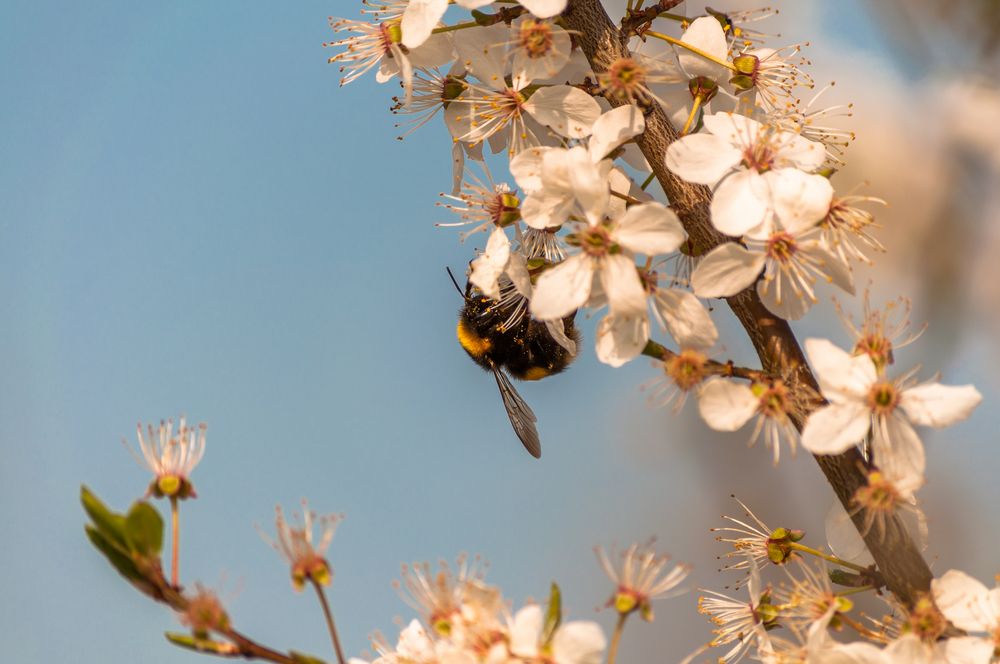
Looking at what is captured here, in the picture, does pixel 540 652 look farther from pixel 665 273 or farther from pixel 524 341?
pixel 524 341

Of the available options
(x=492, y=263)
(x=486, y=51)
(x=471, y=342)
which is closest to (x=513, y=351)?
(x=471, y=342)

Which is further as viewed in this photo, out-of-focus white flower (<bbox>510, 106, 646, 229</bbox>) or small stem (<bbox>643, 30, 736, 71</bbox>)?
small stem (<bbox>643, 30, 736, 71</bbox>)

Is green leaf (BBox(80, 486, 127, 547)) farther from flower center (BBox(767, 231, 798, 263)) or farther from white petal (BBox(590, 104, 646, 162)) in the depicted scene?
flower center (BBox(767, 231, 798, 263))

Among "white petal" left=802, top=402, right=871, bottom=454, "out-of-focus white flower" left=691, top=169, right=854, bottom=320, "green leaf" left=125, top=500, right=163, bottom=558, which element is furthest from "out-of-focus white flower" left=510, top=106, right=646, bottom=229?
"green leaf" left=125, top=500, right=163, bottom=558

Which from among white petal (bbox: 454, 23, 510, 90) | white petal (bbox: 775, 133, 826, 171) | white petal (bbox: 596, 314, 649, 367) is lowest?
white petal (bbox: 596, 314, 649, 367)

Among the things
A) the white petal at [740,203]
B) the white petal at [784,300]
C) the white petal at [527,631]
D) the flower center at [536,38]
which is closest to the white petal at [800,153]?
the white petal at [740,203]

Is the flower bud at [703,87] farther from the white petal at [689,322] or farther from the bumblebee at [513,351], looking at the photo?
the bumblebee at [513,351]

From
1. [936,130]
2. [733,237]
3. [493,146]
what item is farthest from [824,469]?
[936,130]

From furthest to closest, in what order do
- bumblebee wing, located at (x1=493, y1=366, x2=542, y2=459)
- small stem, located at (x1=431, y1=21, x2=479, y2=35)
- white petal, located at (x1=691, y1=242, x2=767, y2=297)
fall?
bumblebee wing, located at (x1=493, y1=366, x2=542, y2=459)
small stem, located at (x1=431, y1=21, x2=479, y2=35)
white petal, located at (x1=691, y1=242, x2=767, y2=297)
